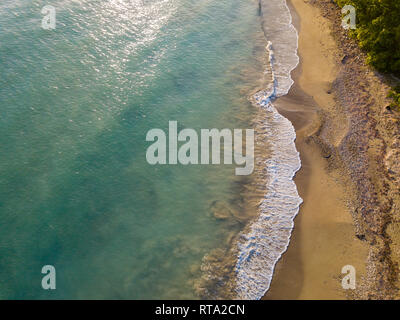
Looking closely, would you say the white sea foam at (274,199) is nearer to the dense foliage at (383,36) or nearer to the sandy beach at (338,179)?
the sandy beach at (338,179)

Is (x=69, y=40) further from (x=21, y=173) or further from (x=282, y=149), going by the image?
(x=282, y=149)

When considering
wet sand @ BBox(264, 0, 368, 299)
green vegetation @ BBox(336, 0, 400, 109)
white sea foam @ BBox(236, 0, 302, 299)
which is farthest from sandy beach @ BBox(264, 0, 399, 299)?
green vegetation @ BBox(336, 0, 400, 109)

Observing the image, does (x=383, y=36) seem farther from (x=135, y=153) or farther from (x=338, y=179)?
(x=135, y=153)

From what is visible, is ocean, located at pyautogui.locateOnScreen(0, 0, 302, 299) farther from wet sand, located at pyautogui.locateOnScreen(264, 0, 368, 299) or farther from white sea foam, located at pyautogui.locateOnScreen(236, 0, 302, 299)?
wet sand, located at pyautogui.locateOnScreen(264, 0, 368, 299)

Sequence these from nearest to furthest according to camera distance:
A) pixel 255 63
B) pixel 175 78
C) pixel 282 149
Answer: pixel 282 149 < pixel 175 78 < pixel 255 63

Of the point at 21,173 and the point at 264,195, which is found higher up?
the point at 21,173

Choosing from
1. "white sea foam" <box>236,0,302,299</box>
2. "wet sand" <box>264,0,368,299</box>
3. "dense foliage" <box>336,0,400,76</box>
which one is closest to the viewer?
"wet sand" <box>264,0,368,299</box>
